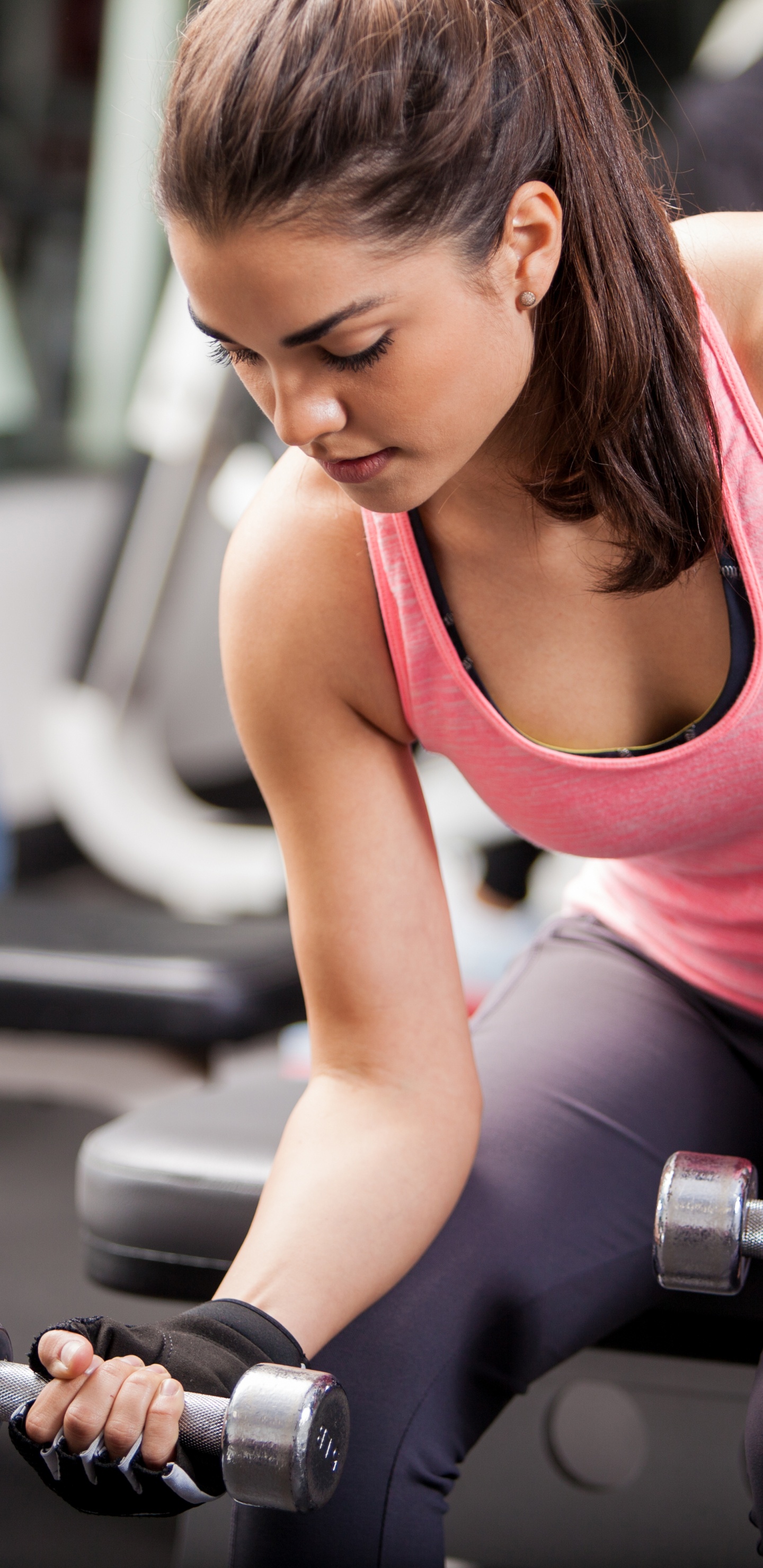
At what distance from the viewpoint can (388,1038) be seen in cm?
96

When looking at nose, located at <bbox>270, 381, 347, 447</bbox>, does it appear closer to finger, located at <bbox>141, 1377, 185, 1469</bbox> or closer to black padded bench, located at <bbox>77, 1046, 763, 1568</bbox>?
A: finger, located at <bbox>141, 1377, 185, 1469</bbox>

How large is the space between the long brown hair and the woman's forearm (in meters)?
0.39

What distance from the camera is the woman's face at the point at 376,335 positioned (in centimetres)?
69

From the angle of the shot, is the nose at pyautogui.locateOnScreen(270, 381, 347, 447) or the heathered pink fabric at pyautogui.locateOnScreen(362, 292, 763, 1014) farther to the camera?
the heathered pink fabric at pyautogui.locateOnScreen(362, 292, 763, 1014)

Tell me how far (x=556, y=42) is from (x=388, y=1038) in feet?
2.04

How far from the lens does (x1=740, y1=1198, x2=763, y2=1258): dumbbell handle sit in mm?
749

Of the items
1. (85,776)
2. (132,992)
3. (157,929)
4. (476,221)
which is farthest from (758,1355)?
(85,776)

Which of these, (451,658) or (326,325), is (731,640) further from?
(326,325)

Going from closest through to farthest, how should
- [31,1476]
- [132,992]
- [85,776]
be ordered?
[31,1476]
[132,992]
[85,776]

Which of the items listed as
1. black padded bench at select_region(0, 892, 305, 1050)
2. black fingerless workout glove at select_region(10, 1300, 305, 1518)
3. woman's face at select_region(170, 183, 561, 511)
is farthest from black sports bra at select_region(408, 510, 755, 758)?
black padded bench at select_region(0, 892, 305, 1050)

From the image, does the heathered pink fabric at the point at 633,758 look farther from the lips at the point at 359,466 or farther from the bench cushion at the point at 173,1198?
the bench cushion at the point at 173,1198

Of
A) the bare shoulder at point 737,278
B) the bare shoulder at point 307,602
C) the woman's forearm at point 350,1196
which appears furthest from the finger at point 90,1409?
the bare shoulder at point 737,278

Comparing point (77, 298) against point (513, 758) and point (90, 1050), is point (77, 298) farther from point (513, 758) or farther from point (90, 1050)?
point (513, 758)

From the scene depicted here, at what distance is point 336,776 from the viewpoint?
37.4 inches
